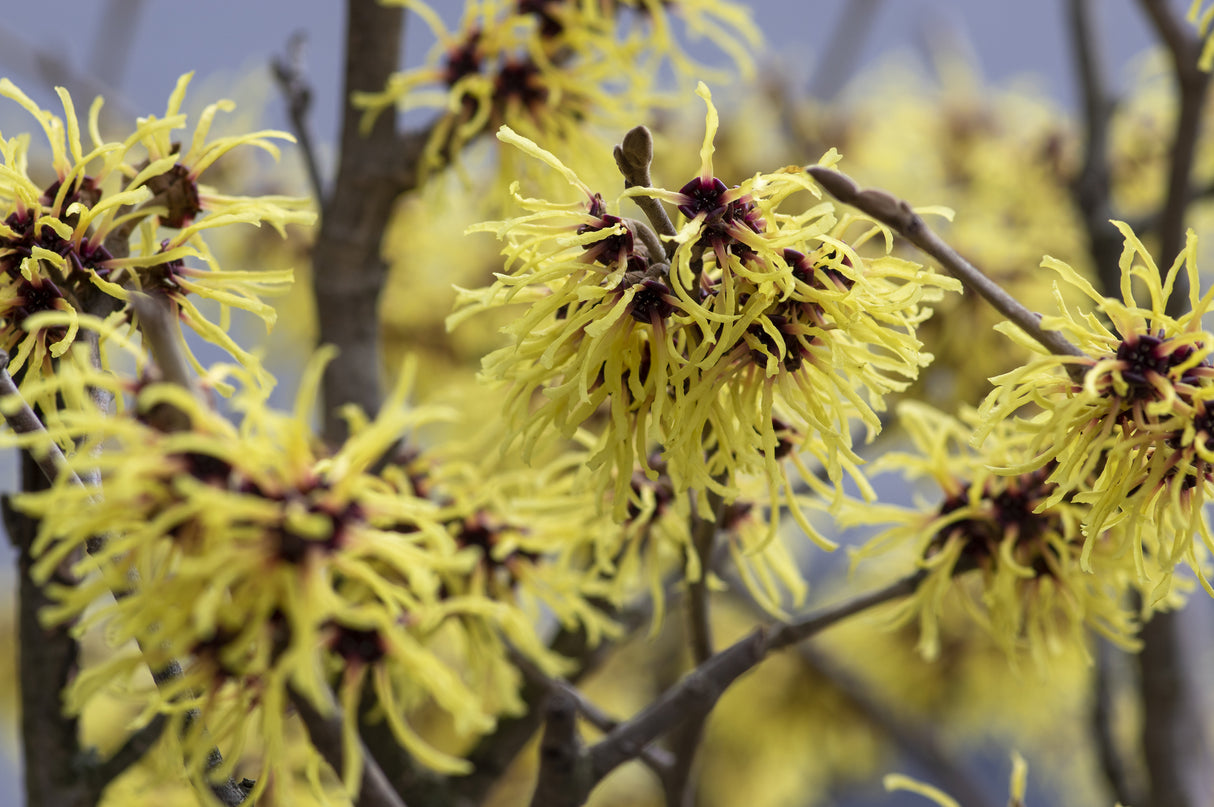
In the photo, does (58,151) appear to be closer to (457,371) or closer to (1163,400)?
(1163,400)

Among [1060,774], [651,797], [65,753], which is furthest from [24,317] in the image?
[1060,774]

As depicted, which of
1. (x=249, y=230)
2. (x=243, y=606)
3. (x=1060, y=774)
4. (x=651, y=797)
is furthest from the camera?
(x=1060, y=774)

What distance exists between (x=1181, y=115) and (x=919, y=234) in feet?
1.80

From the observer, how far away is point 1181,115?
816 mm

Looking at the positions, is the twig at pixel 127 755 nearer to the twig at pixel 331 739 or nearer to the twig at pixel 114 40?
the twig at pixel 331 739

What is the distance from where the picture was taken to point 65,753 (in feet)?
2.03

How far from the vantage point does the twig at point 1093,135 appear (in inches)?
42.9

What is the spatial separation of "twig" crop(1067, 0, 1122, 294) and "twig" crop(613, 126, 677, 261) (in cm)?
80

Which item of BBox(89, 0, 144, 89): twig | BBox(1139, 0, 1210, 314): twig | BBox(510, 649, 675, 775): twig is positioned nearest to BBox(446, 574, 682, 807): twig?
BBox(510, 649, 675, 775): twig

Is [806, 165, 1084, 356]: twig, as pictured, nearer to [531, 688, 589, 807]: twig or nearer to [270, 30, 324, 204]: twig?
[531, 688, 589, 807]: twig

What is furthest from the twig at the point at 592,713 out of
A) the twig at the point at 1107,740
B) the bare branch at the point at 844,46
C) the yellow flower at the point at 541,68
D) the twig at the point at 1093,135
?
the bare branch at the point at 844,46

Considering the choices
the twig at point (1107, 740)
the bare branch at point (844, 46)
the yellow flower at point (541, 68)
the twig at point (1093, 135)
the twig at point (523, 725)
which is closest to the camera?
the yellow flower at point (541, 68)

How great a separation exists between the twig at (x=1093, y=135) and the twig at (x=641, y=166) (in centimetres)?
80

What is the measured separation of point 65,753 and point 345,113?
478mm
